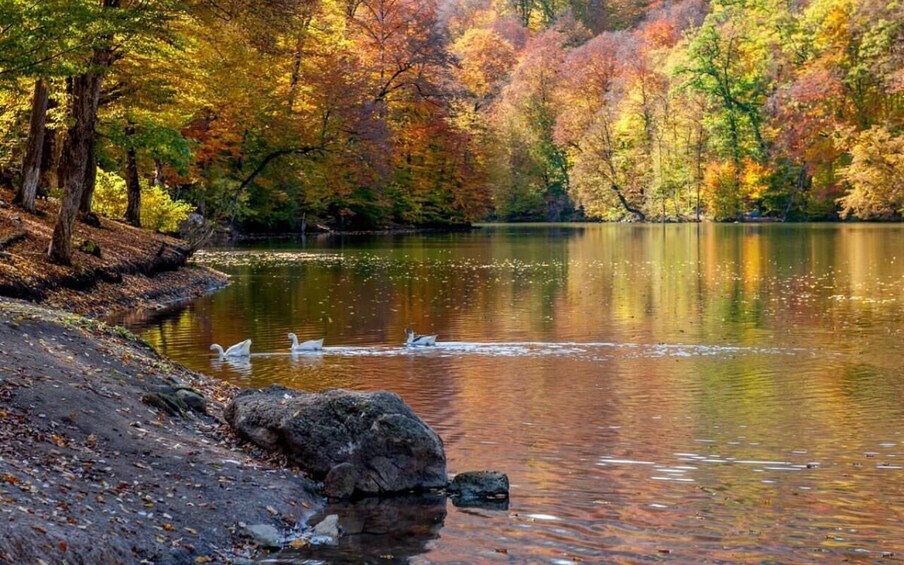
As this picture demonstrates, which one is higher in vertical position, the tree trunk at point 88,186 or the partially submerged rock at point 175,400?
the tree trunk at point 88,186

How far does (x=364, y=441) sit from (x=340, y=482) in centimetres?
48

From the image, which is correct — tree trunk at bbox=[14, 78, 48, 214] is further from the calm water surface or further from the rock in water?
the rock in water

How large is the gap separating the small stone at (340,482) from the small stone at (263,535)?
1336 mm

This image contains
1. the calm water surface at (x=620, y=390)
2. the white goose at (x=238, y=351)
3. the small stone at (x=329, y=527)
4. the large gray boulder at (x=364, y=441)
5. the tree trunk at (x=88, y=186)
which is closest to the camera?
the small stone at (x=329, y=527)

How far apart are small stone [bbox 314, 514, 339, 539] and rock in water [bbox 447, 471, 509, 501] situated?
4.80ft

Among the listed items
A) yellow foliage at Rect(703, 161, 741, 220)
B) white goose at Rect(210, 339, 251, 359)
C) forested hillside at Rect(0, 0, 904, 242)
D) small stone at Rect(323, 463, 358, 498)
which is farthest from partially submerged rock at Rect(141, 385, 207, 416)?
yellow foliage at Rect(703, 161, 741, 220)

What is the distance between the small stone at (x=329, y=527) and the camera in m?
9.33

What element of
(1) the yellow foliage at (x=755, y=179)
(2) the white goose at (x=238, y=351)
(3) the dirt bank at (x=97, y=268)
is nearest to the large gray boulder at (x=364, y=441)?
(2) the white goose at (x=238, y=351)

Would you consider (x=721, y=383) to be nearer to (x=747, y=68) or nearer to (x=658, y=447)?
(x=658, y=447)

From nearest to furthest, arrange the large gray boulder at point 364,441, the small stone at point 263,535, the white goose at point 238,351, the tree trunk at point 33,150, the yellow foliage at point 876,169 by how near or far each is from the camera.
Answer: the small stone at point 263,535 < the large gray boulder at point 364,441 < the white goose at point 238,351 < the tree trunk at point 33,150 < the yellow foliage at point 876,169

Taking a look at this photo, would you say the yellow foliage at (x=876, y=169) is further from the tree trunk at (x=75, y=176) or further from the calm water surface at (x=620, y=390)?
the tree trunk at (x=75, y=176)

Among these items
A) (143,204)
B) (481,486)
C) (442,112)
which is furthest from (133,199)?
(442,112)

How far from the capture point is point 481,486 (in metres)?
10.5

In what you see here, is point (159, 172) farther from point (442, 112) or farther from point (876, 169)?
point (876, 169)
